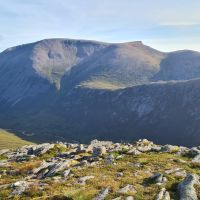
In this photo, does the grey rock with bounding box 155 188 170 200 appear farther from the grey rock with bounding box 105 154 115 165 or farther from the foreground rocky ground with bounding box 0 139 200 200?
the grey rock with bounding box 105 154 115 165

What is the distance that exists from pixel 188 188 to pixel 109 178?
7635 millimetres

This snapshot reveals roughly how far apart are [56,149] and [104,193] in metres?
34.2

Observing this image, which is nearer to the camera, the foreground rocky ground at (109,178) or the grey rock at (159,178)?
the foreground rocky ground at (109,178)

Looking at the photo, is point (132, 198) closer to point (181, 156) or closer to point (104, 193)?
point (104, 193)

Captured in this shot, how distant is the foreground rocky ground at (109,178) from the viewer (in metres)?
29.2

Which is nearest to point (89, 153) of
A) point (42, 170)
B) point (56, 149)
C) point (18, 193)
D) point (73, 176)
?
→ point (56, 149)

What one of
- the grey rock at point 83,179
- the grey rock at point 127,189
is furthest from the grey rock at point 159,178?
the grey rock at point 83,179

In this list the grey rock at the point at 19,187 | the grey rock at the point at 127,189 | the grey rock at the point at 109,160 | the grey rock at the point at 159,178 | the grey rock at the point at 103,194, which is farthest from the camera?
the grey rock at the point at 109,160

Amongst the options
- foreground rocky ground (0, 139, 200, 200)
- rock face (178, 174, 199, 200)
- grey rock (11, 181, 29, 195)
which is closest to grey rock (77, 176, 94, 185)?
foreground rocky ground (0, 139, 200, 200)

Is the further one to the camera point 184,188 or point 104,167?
point 104,167

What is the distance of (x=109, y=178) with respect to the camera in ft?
113

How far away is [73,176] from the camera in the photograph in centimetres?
3566

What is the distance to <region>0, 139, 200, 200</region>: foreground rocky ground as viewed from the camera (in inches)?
1148

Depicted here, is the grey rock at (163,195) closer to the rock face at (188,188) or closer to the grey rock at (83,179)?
the rock face at (188,188)
